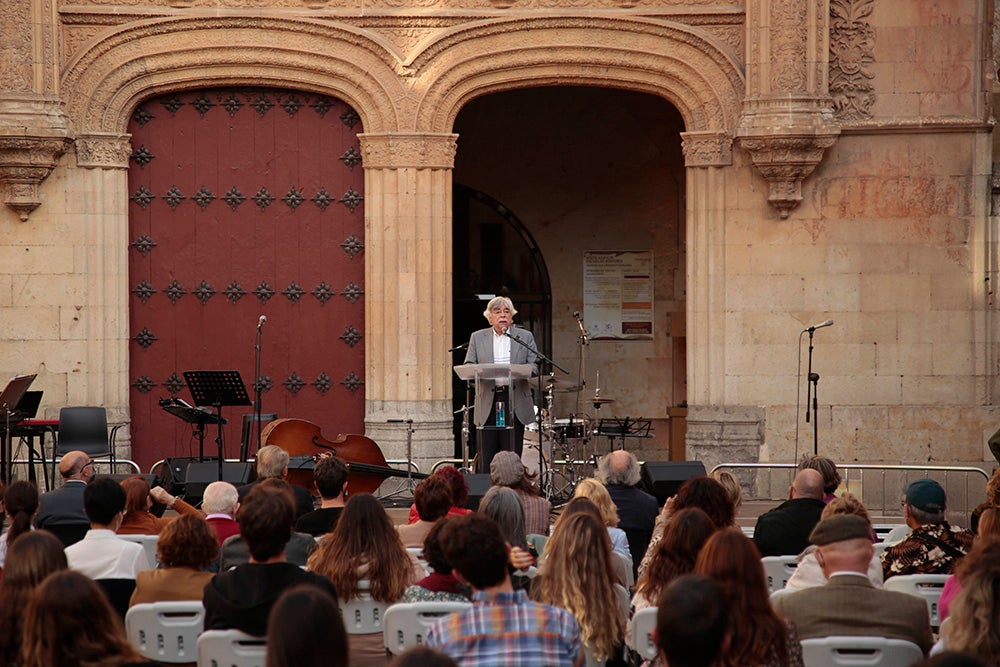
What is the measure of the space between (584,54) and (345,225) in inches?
100

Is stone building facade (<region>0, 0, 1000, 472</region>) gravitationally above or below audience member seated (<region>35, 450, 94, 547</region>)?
above

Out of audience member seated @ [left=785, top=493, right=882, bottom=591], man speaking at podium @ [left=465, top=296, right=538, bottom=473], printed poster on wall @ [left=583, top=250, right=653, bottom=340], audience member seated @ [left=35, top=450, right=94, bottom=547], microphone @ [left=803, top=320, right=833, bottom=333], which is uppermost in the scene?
printed poster on wall @ [left=583, top=250, right=653, bottom=340]

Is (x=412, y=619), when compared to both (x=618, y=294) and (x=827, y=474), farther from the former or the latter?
(x=618, y=294)

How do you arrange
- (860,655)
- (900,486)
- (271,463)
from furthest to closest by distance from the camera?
(900,486), (271,463), (860,655)

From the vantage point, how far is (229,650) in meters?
4.26

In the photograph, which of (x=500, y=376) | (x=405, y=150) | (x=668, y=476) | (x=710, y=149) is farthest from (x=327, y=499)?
(x=710, y=149)

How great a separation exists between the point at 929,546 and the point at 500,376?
184 inches

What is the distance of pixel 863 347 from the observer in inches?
470

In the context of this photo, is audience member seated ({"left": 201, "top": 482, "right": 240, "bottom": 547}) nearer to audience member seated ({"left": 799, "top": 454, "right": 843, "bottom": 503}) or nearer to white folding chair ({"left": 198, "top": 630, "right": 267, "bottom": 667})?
white folding chair ({"left": 198, "top": 630, "right": 267, "bottom": 667})

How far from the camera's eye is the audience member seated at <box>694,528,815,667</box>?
3.76 m

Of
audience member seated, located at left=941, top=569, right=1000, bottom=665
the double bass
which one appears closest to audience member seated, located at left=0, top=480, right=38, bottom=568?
audience member seated, located at left=941, top=569, right=1000, bottom=665

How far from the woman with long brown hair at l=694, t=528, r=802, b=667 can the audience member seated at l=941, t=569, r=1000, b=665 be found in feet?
1.44

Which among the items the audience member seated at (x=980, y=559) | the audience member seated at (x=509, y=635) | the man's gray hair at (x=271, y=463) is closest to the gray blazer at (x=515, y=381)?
the man's gray hair at (x=271, y=463)

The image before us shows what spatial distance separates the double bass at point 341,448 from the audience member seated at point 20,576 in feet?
20.1
